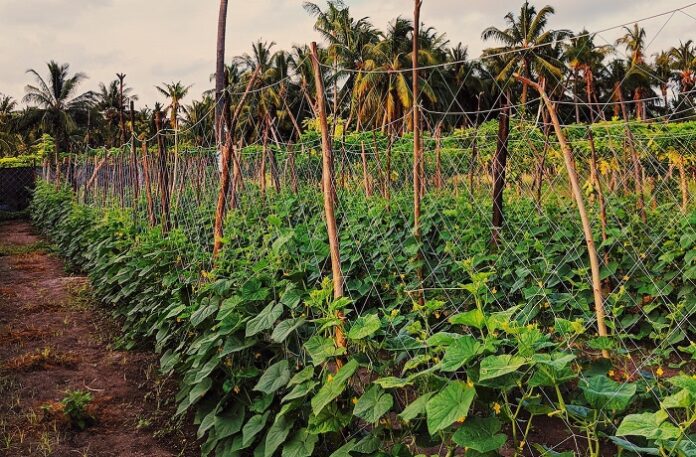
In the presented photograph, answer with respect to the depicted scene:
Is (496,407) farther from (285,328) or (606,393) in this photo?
(285,328)

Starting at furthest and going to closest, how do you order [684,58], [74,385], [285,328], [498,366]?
[684,58]
[74,385]
[285,328]
[498,366]

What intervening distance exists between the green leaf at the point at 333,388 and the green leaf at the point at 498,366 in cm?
67

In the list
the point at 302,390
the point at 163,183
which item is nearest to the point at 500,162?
the point at 302,390

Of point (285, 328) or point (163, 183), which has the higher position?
point (163, 183)

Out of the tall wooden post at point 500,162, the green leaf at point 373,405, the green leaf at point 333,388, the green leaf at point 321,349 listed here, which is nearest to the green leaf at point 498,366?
the green leaf at point 373,405

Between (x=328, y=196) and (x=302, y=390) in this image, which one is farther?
(x=328, y=196)

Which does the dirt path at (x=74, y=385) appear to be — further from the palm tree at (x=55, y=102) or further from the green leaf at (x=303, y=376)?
the palm tree at (x=55, y=102)

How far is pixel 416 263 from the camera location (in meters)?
4.50

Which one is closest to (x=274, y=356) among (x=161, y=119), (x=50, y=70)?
(x=161, y=119)

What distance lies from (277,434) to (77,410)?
5.68 feet

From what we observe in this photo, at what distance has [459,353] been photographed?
1.94m

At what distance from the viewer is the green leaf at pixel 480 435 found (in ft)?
6.17

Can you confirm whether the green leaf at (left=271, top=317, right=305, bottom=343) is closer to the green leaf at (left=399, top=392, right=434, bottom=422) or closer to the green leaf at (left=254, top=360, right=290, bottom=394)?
the green leaf at (left=254, top=360, right=290, bottom=394)

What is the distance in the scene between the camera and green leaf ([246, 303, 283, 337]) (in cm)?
301
